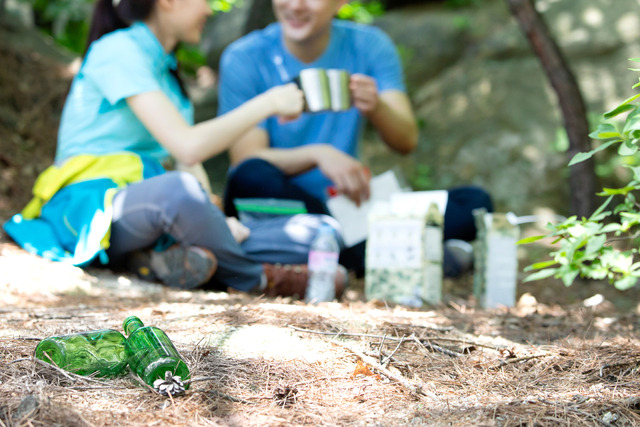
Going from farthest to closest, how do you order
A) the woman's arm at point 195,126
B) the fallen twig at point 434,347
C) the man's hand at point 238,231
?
1. the man's hand at point 238,231
2. the woman's arm at point 195,126
3. the fallen twig at point 434,347

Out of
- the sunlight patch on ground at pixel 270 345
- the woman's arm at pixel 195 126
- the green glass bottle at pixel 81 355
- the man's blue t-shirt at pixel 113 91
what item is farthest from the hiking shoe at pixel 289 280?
the green glass bottle at pixel 81 355

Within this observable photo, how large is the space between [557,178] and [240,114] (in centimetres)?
304

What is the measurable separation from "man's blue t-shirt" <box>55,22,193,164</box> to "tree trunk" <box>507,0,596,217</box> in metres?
1.80

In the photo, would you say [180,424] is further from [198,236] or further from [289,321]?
[198,236]

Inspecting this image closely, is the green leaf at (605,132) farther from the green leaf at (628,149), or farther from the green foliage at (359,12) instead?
the green foliage at (359,12)

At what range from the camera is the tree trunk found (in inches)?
125

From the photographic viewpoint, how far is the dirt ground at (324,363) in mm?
1165

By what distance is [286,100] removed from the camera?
9.00 ft

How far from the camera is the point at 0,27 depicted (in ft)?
15.4

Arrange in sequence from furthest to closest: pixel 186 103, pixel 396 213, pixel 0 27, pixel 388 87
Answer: pixel 0 27
pixel 388 87
pixel 186 103
pixel 396 213

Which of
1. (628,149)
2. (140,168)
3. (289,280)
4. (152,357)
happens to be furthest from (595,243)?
(140,168)

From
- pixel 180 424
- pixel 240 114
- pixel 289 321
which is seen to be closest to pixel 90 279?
pixel 240 114

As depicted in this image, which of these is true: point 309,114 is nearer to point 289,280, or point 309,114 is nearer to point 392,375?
point 289,280

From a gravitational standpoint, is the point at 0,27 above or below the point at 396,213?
above
